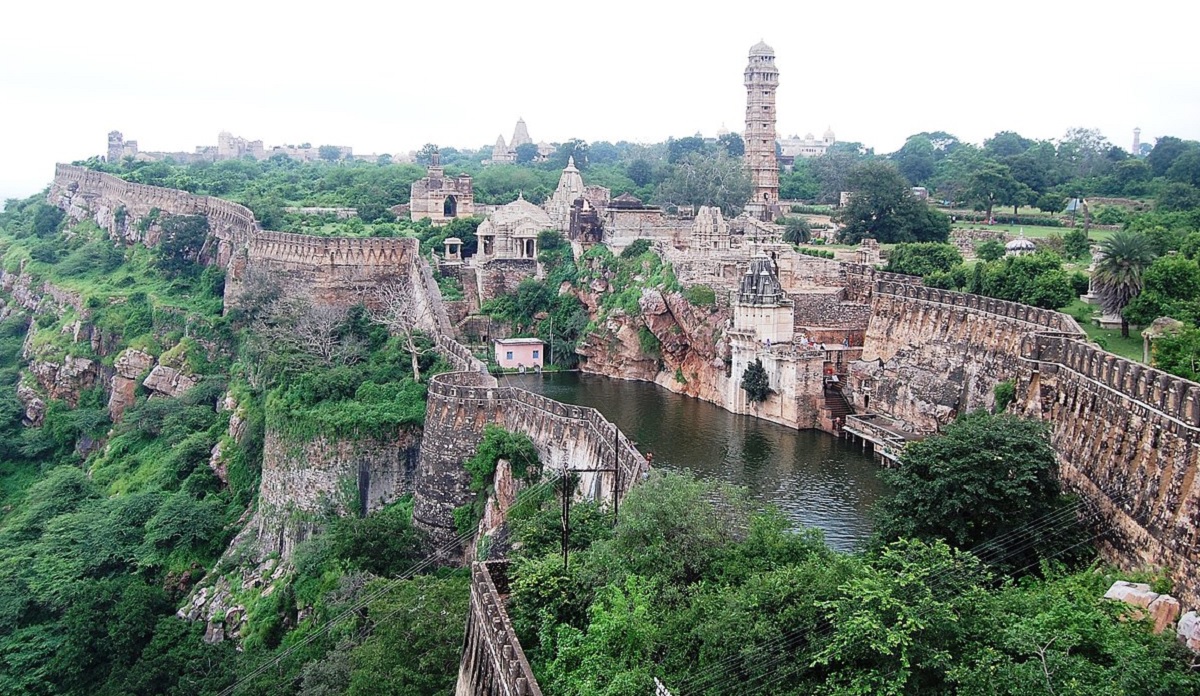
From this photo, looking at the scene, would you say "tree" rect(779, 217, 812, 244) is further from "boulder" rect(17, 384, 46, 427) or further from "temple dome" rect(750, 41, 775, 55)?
"boulder" rect(17, 384, 46, 427)

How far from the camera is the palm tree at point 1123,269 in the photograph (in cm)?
3425

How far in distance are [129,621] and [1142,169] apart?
2599 inches

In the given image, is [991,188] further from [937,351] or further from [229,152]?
[229,152]

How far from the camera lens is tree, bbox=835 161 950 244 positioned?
200ft

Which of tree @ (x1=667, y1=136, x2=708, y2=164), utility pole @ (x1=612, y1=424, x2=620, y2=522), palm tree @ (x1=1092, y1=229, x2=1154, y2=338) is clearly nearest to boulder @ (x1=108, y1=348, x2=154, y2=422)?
utility pole @ (x1=612, y1=424, x2=620, y2=522)

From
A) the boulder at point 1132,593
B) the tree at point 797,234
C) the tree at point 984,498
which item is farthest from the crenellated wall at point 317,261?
the boulder at point 1132,593

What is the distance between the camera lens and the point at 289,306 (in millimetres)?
44938

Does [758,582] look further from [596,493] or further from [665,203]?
[665,203]

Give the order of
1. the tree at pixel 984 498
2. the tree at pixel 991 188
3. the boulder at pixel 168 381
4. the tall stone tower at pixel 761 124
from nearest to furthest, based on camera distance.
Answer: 1. the tree at pixel 984 498
2. the boulder at pixel 168 381
3. the tree at pixel 991 188
4. the tall stone tower at pixel 761 124

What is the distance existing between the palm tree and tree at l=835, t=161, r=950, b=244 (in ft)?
82.4

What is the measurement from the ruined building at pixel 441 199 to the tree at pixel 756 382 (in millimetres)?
27685

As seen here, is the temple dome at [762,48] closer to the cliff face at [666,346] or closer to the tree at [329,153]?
the cliff face at [666,346]

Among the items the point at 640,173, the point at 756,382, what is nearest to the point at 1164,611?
the point at 756,382

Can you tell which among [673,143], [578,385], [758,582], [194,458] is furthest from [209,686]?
[673,143]
